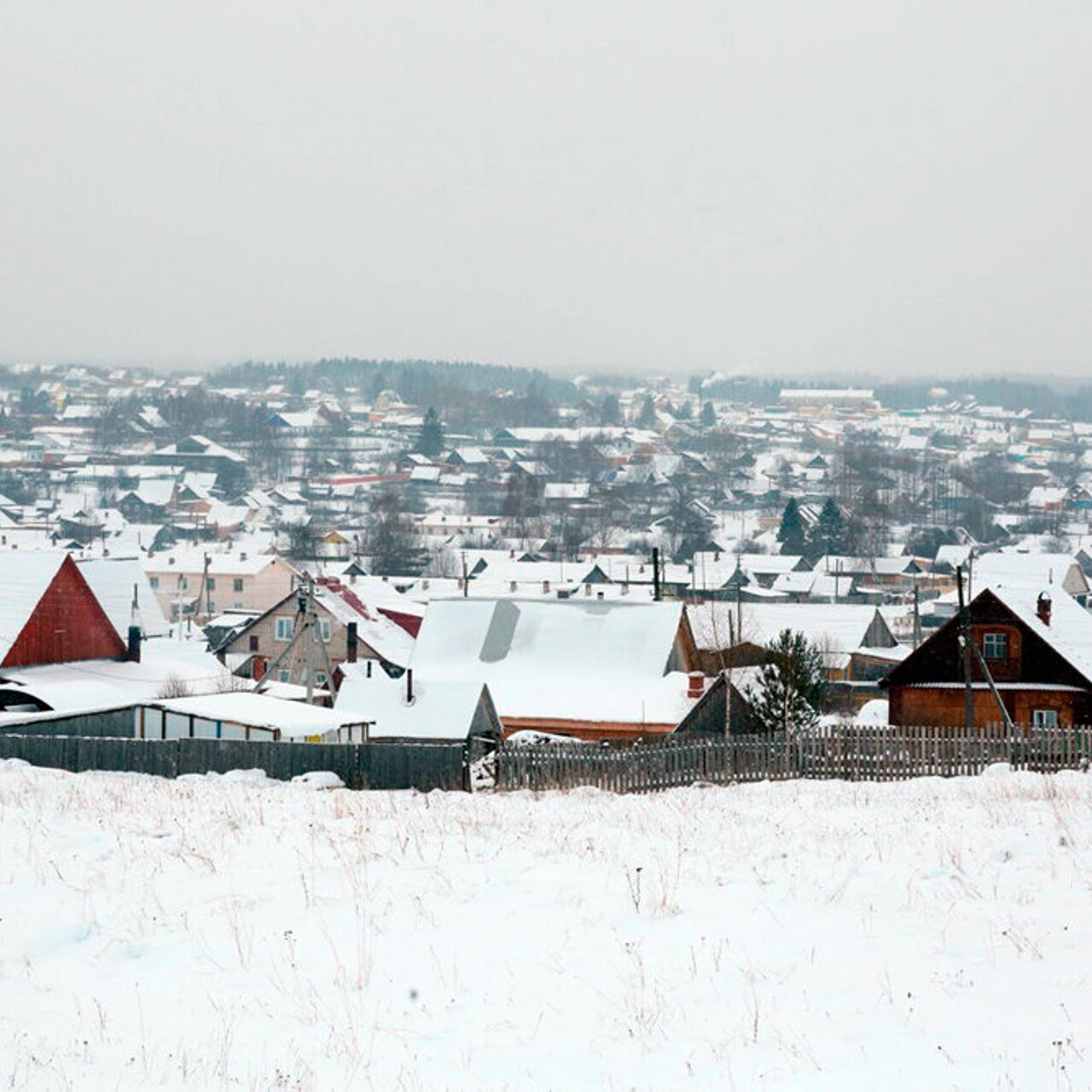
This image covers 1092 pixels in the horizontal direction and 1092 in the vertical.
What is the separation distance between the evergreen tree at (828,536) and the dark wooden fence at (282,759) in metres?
150

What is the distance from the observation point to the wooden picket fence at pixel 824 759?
22.7 m

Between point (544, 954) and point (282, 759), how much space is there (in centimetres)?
1453

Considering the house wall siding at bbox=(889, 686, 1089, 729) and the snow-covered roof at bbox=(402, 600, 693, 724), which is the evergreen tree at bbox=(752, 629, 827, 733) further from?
the snow-covered roof at bbox=(402, 600, 693, 724)

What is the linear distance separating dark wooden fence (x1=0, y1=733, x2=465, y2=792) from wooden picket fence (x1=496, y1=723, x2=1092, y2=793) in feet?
3.25

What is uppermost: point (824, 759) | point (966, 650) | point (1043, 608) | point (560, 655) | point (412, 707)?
point (824, 759)

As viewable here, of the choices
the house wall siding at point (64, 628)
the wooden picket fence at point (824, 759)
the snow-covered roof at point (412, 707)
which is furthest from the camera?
the house wall siding at point (64, 628)

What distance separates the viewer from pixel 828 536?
172 m

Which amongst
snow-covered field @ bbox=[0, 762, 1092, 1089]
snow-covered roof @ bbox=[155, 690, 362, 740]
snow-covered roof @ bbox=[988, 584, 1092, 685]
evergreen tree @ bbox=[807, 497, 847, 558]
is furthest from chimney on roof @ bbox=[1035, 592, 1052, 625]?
evergreen tree @ bbox=[807, 497, 847, 558]

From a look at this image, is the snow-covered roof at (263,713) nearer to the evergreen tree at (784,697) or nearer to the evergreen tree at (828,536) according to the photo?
the evergreen tree at (784,697)

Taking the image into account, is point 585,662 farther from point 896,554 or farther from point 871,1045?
point 896,554

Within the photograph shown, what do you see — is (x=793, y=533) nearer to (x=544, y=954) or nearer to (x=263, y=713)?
(x=263, y=713)

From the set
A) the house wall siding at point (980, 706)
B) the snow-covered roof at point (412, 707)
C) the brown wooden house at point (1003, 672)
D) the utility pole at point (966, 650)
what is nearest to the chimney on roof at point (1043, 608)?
the brown wooden house at point (1003, 672)

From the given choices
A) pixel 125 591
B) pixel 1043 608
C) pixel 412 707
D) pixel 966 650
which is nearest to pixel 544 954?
pixel 412 707

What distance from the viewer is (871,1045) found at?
278 inches
